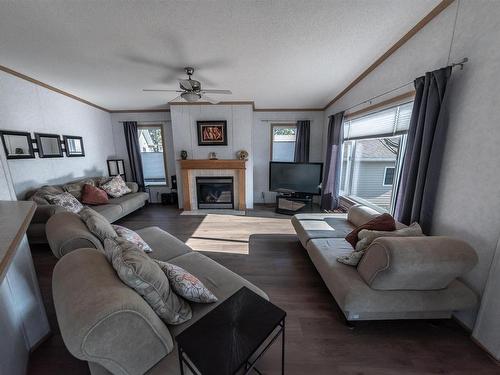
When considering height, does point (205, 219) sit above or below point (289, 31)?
below

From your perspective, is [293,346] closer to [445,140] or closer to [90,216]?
[90,216]

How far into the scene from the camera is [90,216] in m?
1.55

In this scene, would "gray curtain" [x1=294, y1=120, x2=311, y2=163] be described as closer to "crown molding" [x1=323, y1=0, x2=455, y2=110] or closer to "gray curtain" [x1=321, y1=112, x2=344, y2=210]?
"gray curtain" [x1=321, y1=112, x2=344, y2=210]

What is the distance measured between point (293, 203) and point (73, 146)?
4.61 meters

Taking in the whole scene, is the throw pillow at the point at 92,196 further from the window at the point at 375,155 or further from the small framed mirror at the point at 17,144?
the window at the point at 375,155

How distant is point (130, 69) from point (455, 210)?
12.4 ft

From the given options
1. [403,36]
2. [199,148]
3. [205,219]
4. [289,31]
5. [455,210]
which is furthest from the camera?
[199,148]

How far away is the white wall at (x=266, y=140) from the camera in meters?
4.72

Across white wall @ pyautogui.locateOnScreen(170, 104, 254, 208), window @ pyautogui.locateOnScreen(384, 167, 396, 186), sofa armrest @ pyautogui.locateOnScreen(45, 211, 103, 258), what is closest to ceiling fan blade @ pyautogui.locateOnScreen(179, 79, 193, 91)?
white wall @ pyautogui.locateOnScreen(170, 104, 254, 208)

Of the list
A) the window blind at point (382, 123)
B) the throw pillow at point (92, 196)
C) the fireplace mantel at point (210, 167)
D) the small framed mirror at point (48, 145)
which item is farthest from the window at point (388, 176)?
the small framed mirror at point (48, 145)

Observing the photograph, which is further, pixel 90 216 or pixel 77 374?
pixel 90 216

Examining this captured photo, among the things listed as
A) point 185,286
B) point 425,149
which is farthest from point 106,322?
point 425,149

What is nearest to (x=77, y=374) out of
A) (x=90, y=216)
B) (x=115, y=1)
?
(x=90, y=216)

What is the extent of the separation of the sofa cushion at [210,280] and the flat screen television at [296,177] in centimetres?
296
